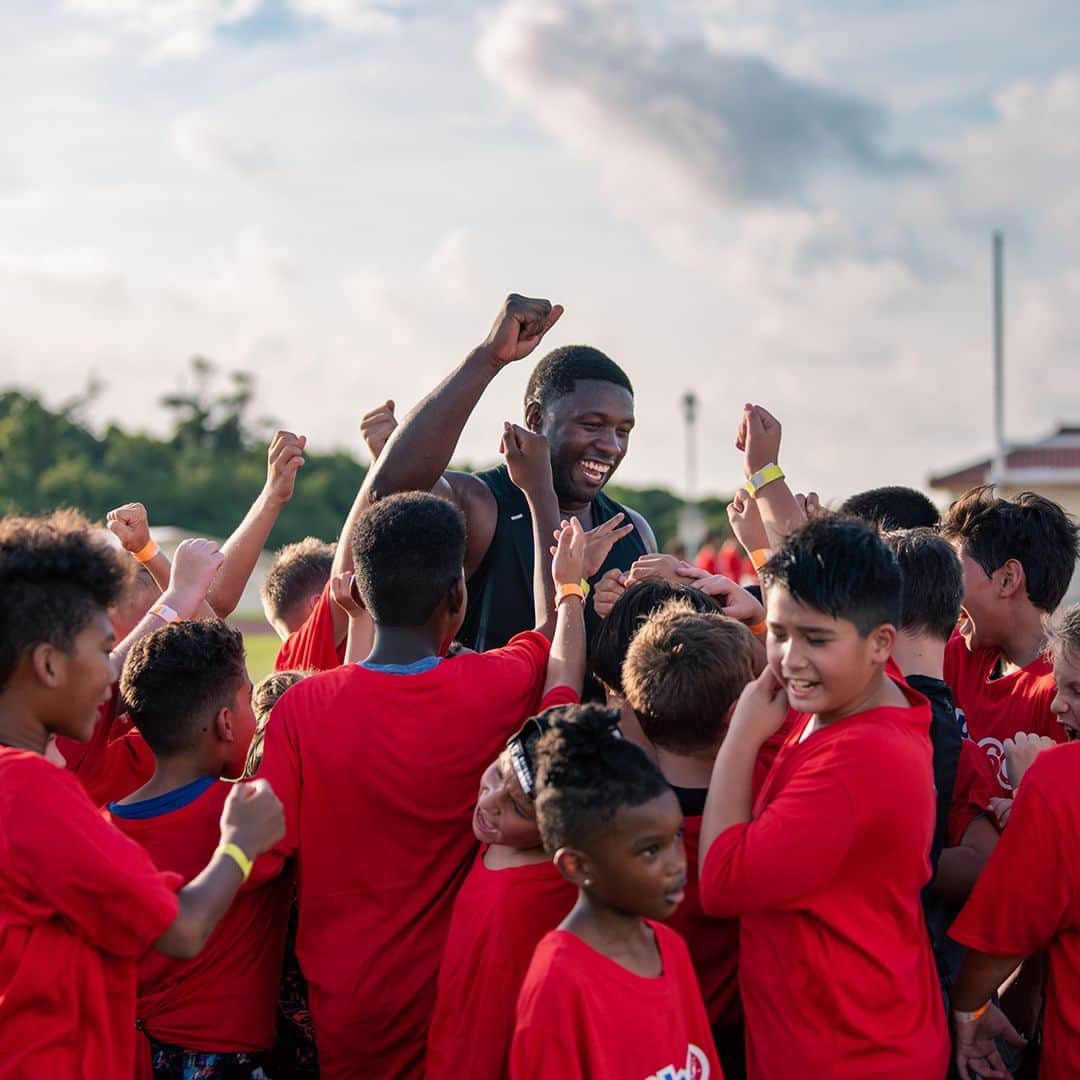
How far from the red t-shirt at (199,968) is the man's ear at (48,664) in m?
0.61

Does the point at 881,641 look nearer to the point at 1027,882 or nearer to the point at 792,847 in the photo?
the point at 792,847

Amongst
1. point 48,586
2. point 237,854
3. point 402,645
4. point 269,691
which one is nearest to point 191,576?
point 269,691

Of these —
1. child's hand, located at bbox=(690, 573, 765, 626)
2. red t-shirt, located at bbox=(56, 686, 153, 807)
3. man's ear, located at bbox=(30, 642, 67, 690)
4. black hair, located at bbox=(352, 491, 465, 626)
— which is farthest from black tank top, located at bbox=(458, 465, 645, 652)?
man's ear, located at bbox=(30, 642, 67, 690)

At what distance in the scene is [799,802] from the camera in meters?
2.68

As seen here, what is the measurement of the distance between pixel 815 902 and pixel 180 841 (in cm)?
159

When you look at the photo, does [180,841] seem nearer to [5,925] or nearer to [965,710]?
[5,925]

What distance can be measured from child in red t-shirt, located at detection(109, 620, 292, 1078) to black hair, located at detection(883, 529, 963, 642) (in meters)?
1.81

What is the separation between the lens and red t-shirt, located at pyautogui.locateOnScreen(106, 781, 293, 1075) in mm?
3209

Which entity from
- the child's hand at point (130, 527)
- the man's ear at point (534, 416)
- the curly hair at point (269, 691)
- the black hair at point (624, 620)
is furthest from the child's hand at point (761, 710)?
the child's hand at point (130, 527)

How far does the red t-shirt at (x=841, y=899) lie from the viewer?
267 cm

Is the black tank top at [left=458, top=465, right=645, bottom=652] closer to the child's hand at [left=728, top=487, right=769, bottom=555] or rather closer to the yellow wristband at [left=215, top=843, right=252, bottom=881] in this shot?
the child's hand at [left=728, top=487, right=769, bottom=555]

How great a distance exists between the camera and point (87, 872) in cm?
256

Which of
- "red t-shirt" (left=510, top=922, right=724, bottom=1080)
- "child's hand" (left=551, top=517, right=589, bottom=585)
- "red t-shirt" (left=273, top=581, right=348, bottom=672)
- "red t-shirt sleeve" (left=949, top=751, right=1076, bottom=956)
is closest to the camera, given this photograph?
"red t-shirt" (left=510, top=922, right=724, bottom=1080)

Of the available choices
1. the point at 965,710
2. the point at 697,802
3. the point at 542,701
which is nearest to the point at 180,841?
the point at 542,701
